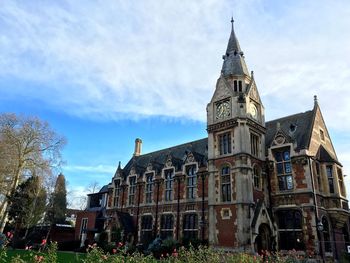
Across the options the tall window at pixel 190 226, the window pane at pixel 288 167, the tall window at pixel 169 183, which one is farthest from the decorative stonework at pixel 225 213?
the tall window at pixel 169 183

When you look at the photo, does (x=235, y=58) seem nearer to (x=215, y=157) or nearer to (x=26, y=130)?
(x=215, y=157)

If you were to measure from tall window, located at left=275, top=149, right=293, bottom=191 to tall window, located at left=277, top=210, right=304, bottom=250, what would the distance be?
2.26 meters

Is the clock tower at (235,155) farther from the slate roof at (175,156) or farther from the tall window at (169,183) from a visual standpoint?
the tall window at (169,183)

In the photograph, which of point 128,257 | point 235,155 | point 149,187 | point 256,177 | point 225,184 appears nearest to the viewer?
point 128,257

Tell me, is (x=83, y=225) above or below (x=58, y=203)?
below

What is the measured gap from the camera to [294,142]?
2750 cm

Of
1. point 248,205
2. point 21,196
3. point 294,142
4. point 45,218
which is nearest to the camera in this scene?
point 248,205

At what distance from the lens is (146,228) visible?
34.9 m

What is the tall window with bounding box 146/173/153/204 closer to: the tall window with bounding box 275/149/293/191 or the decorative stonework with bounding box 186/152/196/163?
the decorative stonework with bounding box 186/152/196/163

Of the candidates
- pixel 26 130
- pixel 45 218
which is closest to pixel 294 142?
pixel 26 130

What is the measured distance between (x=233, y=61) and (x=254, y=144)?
983cm

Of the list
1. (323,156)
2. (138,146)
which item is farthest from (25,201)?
(323,156)

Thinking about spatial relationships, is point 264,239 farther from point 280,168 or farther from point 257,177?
point 280,168

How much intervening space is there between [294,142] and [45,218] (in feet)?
130
